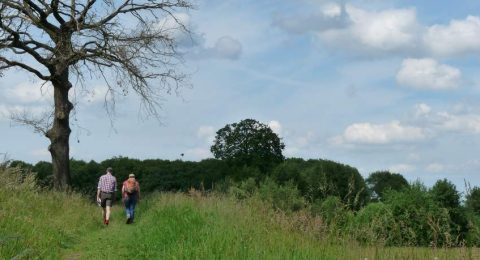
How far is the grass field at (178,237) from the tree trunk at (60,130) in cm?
749

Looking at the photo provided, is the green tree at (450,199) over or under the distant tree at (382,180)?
under

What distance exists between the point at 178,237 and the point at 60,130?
1688cm

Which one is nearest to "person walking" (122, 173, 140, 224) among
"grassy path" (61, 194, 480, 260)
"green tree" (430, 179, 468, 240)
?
"grassy path" (61, 194, 480, 260)

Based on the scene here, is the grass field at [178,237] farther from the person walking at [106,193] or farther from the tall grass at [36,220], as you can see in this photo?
the person walking at [106,193]

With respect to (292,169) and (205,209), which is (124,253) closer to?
(205,209)

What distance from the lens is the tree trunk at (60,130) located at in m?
25.8

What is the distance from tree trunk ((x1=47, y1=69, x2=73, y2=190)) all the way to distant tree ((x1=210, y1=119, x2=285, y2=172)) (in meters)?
16.5

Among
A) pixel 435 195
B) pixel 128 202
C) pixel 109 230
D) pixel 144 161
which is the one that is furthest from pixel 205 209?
pixel 144 161

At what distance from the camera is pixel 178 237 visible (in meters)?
10.5

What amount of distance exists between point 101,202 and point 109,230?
2869 mm

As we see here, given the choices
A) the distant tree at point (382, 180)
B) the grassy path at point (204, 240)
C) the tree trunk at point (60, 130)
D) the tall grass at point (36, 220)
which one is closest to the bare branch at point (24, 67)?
the tree trunk at point (60, 130)

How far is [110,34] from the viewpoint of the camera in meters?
25.6

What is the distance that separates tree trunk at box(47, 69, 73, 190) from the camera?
25844 millimetres

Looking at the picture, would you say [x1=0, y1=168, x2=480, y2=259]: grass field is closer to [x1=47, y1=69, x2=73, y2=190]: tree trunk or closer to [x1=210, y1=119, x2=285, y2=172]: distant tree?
[x1=47, y1=69, x2=73, y2=190]: tree trunk
